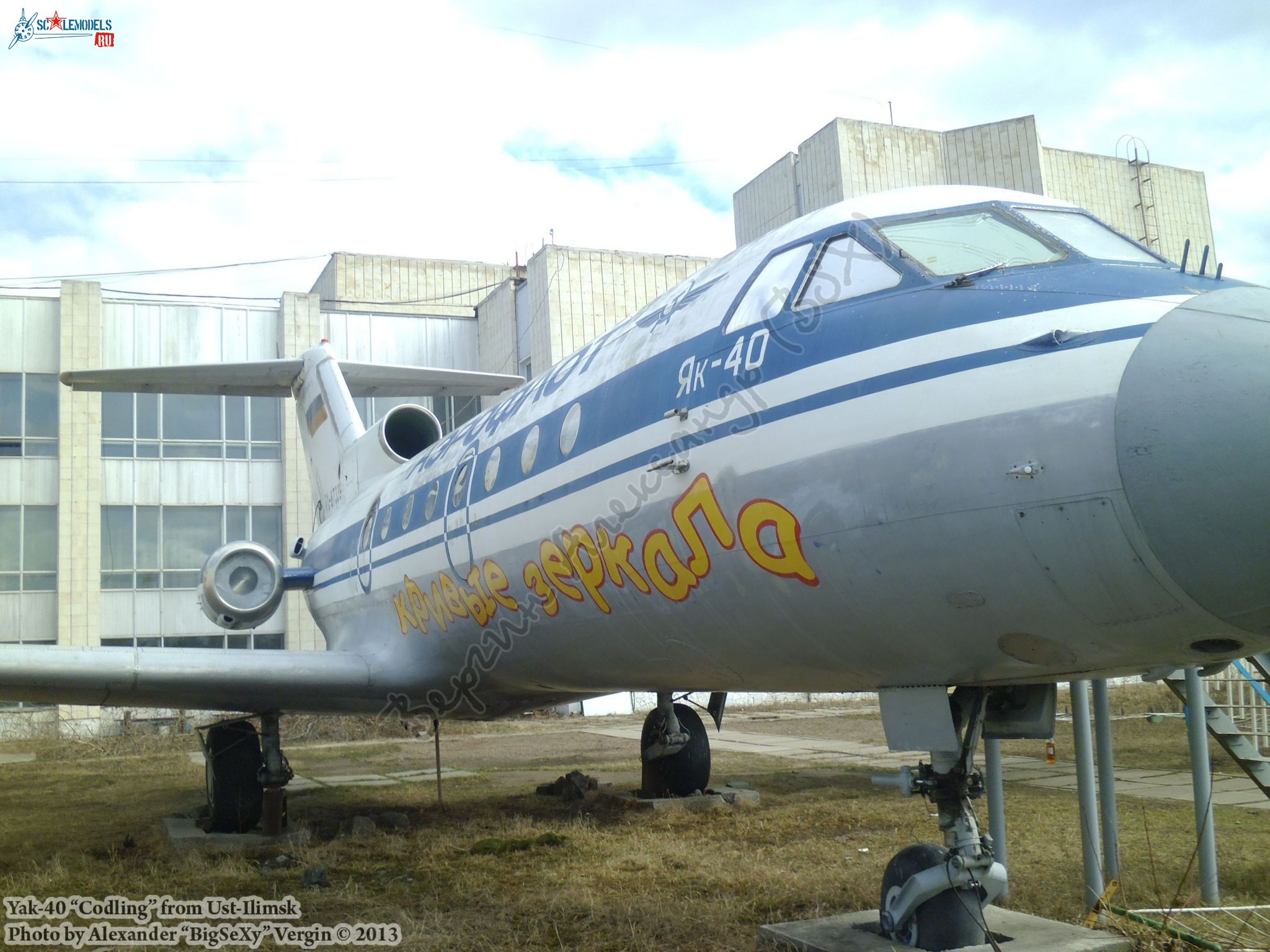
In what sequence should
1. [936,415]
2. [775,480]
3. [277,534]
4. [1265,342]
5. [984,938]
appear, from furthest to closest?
[277,534]
[984,938]
[775,480]
[936,415]
[1265,342]

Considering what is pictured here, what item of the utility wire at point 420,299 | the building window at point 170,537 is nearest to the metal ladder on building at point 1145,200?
the utility wire at point 420,299

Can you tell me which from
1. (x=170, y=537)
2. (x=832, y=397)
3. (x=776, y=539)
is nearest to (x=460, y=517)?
(x=776, y=539)

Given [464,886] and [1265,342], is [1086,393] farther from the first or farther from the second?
[464,886]

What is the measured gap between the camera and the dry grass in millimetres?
6152

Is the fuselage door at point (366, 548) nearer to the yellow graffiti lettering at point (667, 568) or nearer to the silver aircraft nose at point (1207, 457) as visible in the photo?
the yellow graffiti lettering at point (667, 568)

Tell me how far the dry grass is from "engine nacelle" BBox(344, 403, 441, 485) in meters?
3.85

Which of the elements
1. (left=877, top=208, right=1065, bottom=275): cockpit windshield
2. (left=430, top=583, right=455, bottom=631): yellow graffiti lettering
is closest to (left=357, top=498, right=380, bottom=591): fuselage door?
(left=430, top=583, right=455, bottom=631): yellow graffiti lettering

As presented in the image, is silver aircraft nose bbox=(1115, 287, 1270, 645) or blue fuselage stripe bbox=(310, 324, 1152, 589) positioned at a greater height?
blue fuselage stripe bbox=(310, 324, 1152, 589)

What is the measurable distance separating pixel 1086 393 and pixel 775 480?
1305mm

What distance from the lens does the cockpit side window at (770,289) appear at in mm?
4781

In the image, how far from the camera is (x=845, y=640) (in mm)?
4332

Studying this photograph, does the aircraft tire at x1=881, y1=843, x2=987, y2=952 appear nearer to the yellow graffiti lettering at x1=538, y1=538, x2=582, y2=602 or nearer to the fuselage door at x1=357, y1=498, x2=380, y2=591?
the yellow graffiti lettering at x1=538, y1=538, x2=582, y2=602

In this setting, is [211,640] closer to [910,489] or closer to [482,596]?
[482,596]

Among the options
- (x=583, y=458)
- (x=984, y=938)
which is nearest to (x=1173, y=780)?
(x=984, y=938)
